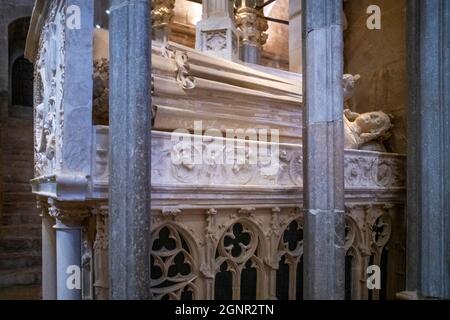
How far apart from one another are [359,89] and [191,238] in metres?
3.16

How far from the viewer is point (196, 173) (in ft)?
9.25

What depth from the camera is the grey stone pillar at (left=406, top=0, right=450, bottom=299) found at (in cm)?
284

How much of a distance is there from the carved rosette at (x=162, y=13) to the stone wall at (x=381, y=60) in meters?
2.41

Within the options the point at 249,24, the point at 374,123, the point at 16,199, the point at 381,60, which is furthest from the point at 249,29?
the point at 16,199

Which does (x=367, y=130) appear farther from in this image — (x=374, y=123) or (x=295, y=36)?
(x=295, y=36)

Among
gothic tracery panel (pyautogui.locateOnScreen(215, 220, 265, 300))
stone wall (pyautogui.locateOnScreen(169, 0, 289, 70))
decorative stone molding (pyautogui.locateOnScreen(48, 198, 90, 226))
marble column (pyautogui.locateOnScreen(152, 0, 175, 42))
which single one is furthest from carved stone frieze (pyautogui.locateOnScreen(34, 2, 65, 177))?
stone wall (pyautogui.locateOnScreen(169, 0, 289, 70))

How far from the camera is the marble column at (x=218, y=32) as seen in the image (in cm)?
437

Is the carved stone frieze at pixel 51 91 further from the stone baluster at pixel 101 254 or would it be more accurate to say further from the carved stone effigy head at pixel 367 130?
the carved stone effigy head at pixel 367 130

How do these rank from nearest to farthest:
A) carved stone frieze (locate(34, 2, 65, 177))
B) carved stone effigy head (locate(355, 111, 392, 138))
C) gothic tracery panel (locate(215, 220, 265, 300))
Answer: carved stone frieze (locate(34, 2, 65, 177)) < gothic tracery panel (locate(215, 220, 265, 300)) < carved stone effigy head (locate(355, 111, 392, 138))

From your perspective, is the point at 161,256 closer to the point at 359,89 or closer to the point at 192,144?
the point at 192,144

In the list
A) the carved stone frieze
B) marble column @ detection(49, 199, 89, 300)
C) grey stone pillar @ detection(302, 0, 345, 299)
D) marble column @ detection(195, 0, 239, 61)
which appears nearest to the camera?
grey stone pillar @ detection(302, 0, 345, 299)

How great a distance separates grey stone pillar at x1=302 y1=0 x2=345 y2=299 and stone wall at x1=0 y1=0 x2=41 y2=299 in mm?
4718

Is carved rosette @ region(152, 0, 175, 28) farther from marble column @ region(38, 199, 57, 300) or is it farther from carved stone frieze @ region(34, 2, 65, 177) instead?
marble column @ region(38, 199, 57, 300)

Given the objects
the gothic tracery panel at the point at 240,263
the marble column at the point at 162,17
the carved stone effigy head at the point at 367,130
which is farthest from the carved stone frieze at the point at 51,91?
the carved stone effigy head at the point at 367,130
